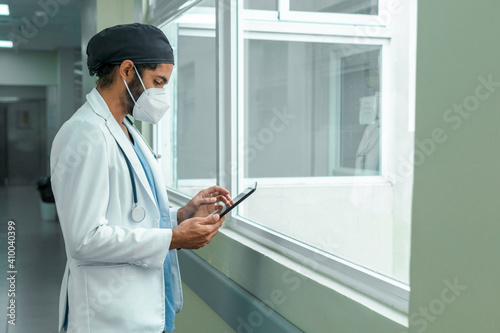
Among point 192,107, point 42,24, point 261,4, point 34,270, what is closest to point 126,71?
point 261,4

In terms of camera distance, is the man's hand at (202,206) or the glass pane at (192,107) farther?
the glass pane at (192,107)

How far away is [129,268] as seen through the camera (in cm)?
170

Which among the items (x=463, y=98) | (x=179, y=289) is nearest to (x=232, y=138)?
(x=179, y=289)

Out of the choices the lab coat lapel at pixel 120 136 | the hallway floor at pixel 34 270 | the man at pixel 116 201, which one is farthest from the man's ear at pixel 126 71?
the hallway floor at pixel 34 270

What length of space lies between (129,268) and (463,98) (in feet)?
3.75

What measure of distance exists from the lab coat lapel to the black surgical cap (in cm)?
12

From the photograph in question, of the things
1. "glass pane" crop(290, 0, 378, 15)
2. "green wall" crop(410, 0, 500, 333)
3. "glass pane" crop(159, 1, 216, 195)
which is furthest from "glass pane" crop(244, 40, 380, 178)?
"green wall" crop(410, 0, 500, 333)

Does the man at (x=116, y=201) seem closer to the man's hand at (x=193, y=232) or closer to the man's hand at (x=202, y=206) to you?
the man's hand at (x=193, y=232)

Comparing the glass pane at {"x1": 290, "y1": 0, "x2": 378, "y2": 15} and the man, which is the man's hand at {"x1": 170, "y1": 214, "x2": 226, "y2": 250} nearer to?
the man

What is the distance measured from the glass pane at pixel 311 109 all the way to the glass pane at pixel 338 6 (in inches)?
6.9

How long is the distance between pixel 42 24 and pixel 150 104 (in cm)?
905

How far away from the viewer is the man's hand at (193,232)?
170 centimetres

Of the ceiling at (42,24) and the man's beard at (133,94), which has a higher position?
the ceiling at (42,24)

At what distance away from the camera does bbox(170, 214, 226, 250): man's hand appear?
1696 mm
